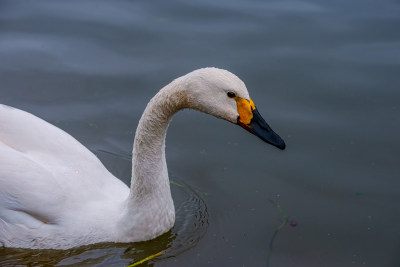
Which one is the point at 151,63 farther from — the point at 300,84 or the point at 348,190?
the point at 348,190

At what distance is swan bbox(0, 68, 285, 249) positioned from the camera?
16.3 feet

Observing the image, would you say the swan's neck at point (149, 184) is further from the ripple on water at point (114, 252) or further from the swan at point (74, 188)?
the ripple on water at point (114, 252)

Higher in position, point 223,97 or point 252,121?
point 223,97

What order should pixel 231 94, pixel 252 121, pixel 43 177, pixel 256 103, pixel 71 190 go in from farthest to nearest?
pixel 256 103 < pixel 71 190 < pixel 43 177 < pixel 252 121 < pixel 231 94

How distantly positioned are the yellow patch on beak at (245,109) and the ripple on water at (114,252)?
4.79 feet

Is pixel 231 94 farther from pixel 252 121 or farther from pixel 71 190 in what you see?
pixel 71 190

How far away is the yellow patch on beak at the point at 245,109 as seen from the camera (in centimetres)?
449

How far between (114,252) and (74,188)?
2.21ft

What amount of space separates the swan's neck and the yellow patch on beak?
0.67m

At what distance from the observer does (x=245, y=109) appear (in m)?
4.53

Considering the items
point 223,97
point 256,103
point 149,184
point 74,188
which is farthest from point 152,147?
point 256,103

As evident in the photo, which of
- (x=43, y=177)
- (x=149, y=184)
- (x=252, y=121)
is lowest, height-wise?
(x=149, y=184)

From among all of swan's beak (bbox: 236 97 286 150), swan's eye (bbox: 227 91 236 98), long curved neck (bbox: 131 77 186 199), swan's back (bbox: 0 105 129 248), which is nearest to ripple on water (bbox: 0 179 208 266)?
swan's back (bbox: 0 105 129 248)

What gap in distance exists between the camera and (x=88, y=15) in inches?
362
